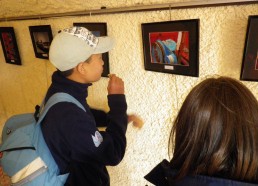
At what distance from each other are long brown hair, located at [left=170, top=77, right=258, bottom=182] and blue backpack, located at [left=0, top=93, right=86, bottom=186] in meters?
0.49

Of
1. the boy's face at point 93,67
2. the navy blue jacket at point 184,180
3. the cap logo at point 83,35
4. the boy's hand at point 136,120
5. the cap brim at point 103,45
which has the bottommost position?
the boy's hand at point 136,120

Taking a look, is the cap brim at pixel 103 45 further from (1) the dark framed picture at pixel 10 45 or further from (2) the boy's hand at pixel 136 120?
(1) the dark framed picture at pixel 10 45

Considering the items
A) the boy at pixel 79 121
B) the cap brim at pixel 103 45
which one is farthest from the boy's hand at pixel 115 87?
the cap brim at pixel 103 45

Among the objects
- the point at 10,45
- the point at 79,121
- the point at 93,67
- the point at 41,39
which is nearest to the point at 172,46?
the point at 93,67

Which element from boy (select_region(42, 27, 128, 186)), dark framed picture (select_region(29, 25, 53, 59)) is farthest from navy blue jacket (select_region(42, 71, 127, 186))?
dark framed picture (select_region(29, 25, 53, 59))

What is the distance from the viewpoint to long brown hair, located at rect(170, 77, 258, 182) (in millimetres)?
553

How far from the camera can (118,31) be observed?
3.79 feet

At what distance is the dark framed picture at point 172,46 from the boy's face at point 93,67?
20 cm

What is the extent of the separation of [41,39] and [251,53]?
1.23m

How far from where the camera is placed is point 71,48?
0.93 m

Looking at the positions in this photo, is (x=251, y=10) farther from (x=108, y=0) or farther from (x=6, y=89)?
(x=6, y=89)

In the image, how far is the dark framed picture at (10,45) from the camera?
183 cm

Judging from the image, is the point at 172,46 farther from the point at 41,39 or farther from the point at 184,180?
the point at 41,39

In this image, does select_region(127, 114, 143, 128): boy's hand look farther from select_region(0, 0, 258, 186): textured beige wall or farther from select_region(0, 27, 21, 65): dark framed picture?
select_region(0, 27, 21, 65): dark framed picture
